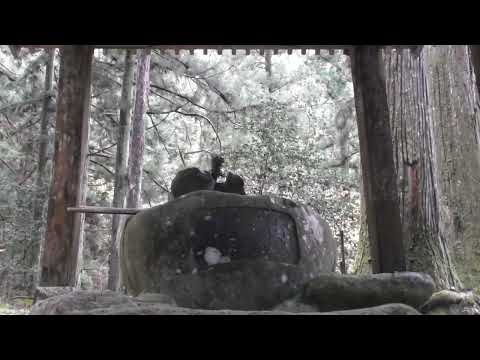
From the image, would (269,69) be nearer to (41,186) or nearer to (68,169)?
(41,186)

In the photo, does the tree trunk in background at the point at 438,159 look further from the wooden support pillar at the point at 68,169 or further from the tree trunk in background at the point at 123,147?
the tree trunk in background at the point at 123,147

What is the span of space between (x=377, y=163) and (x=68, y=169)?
2353 millimetres

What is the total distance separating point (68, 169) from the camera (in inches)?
140

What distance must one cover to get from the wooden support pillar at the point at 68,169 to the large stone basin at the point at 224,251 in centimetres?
76

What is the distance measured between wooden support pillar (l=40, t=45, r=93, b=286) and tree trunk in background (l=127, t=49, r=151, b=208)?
611 cm

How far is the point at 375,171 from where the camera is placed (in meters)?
3.28

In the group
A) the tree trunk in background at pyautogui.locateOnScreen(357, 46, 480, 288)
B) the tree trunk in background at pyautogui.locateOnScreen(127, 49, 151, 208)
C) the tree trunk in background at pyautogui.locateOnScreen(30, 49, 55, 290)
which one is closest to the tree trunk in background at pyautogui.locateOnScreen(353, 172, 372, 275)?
the tree trunk in background at pyautogui.locateOnScreen(357, 46, 480, 288)

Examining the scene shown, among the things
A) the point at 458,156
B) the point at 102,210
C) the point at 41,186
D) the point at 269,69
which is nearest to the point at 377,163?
the point at 102,210

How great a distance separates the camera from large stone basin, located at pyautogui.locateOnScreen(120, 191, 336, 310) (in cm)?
258

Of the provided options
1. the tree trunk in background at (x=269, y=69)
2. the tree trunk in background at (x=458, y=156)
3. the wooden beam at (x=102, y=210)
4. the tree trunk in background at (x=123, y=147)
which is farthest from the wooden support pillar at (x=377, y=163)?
the tree trunk in background at (x=269, y=69)

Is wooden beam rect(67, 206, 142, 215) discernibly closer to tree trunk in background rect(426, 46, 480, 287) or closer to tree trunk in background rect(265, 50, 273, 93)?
tree trunk in background rect(426, 46, 480, 287)

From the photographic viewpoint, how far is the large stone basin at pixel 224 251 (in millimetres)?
2584
